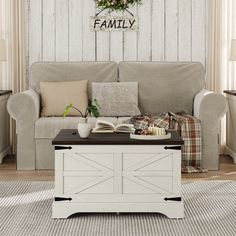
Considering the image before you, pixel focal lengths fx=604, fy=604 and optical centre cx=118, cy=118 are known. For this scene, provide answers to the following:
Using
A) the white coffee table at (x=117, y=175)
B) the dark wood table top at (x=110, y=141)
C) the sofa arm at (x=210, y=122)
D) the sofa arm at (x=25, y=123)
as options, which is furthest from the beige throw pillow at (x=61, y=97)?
the white coffee table at (x=117, y=175)

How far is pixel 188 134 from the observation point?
18.5 ft

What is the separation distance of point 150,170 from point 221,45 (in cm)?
306

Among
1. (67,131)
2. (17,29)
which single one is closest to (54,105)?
(17,29)

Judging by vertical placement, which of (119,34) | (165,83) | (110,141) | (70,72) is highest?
(119,34)

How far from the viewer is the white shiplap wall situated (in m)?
6.61

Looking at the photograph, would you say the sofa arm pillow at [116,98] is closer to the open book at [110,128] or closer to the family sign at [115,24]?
the family sign at [115,24]

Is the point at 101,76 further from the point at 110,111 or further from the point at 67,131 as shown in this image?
the point at 67,131

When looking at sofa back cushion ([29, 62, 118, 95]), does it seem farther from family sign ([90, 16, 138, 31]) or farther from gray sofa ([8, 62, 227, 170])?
family sign ([90, 16, 138, 31])

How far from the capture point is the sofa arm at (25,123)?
5676mm

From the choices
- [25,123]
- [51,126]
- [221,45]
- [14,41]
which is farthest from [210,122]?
[14,41]

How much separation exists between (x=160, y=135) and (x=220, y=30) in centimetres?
289

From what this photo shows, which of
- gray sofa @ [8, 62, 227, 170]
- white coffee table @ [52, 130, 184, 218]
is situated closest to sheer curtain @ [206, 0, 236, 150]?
gray sofa @ [8, 62, 227, 170]

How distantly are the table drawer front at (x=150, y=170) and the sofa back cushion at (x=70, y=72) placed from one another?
8.20 feet

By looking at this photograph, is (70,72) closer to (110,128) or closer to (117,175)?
(110,128)
